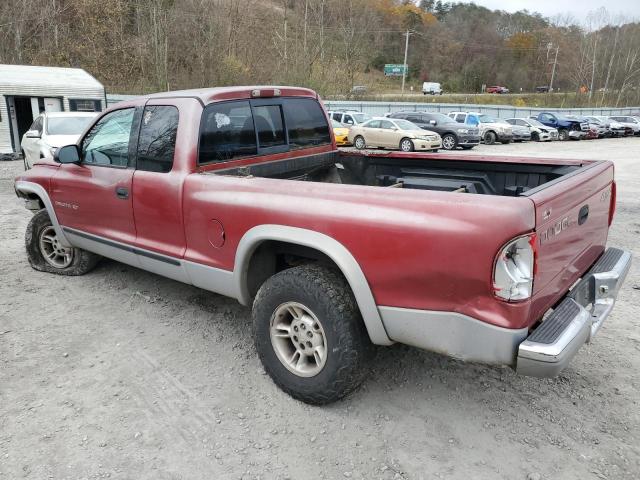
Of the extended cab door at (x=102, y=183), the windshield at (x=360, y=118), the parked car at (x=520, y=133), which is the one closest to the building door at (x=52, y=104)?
the windshield at (x=360, y=118)

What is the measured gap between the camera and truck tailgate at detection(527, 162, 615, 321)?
2.35m

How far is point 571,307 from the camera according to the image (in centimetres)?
256

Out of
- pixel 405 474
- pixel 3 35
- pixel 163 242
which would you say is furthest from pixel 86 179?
pixel 3 35

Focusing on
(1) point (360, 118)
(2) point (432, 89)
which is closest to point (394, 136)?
(1) point (360, 118)

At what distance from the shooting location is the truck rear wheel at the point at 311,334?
8.97 ft

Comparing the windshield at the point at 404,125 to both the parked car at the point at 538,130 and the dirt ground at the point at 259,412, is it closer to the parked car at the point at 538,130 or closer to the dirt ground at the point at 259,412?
the parked car at the point at 538,130

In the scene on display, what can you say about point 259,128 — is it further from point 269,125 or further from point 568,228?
point 568,228

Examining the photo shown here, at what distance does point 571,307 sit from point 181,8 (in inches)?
1938

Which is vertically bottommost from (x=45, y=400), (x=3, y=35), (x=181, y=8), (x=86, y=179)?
(x=45, y=400)

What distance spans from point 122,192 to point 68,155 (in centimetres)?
78

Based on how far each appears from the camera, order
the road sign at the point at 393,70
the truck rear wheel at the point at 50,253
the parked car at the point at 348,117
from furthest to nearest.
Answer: the road sign at the point at 393,70 → the parked car at the point at 348,117 → the truck rear wheel at the point at 50,253

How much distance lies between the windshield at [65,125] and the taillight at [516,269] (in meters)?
11.0

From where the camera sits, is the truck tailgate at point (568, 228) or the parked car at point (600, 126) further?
the parked car at point (600, 126)

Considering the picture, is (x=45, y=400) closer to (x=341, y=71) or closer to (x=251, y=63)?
(x=251, y=63)
